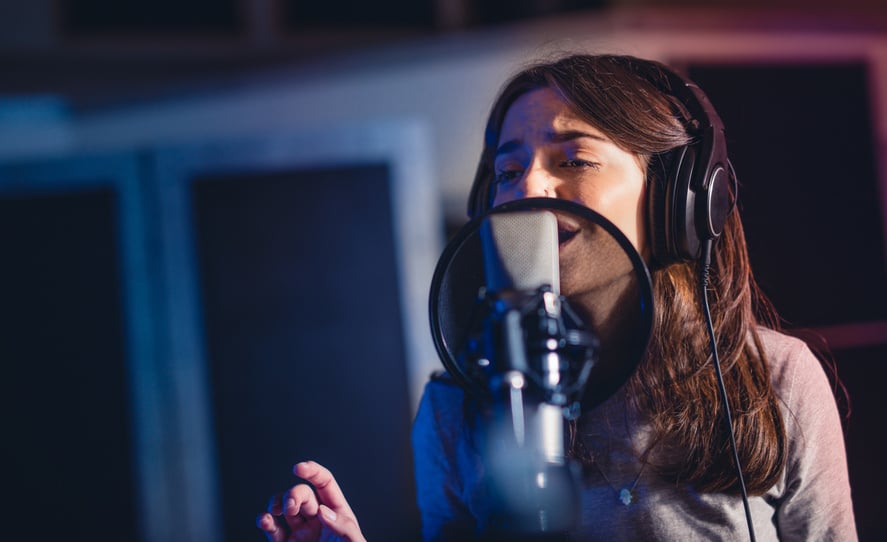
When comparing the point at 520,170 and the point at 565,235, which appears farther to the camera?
the point at 520,170

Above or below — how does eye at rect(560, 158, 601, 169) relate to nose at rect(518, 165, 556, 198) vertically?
above

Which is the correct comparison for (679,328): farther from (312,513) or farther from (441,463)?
(312,513)

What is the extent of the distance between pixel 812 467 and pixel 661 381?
0.69ft

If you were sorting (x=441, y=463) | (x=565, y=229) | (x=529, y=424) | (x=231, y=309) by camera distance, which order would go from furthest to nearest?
(x=231, y=309)
(x=441, y=463)
(x=565, y=229)
(x=529, y=424)

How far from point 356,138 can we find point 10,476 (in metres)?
1.47

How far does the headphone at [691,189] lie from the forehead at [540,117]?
11 cm

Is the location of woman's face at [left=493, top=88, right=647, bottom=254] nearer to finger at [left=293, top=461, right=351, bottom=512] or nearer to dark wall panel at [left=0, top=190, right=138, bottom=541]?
finger at [left=293, top=461, right=351, bottom=512]

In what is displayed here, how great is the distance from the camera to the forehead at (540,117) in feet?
2.88

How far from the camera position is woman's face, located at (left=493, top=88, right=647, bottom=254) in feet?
2.80

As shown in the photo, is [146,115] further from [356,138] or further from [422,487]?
[422,487]

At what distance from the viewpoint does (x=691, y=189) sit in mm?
840

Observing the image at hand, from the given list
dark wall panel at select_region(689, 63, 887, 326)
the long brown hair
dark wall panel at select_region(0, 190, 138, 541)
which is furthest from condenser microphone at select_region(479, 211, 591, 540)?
dark wall panel at select_region(0, 190, 138, 541)

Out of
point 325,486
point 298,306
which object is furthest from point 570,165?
point 298,306

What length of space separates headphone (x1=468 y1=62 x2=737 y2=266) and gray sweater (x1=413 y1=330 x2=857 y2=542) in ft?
0.76
